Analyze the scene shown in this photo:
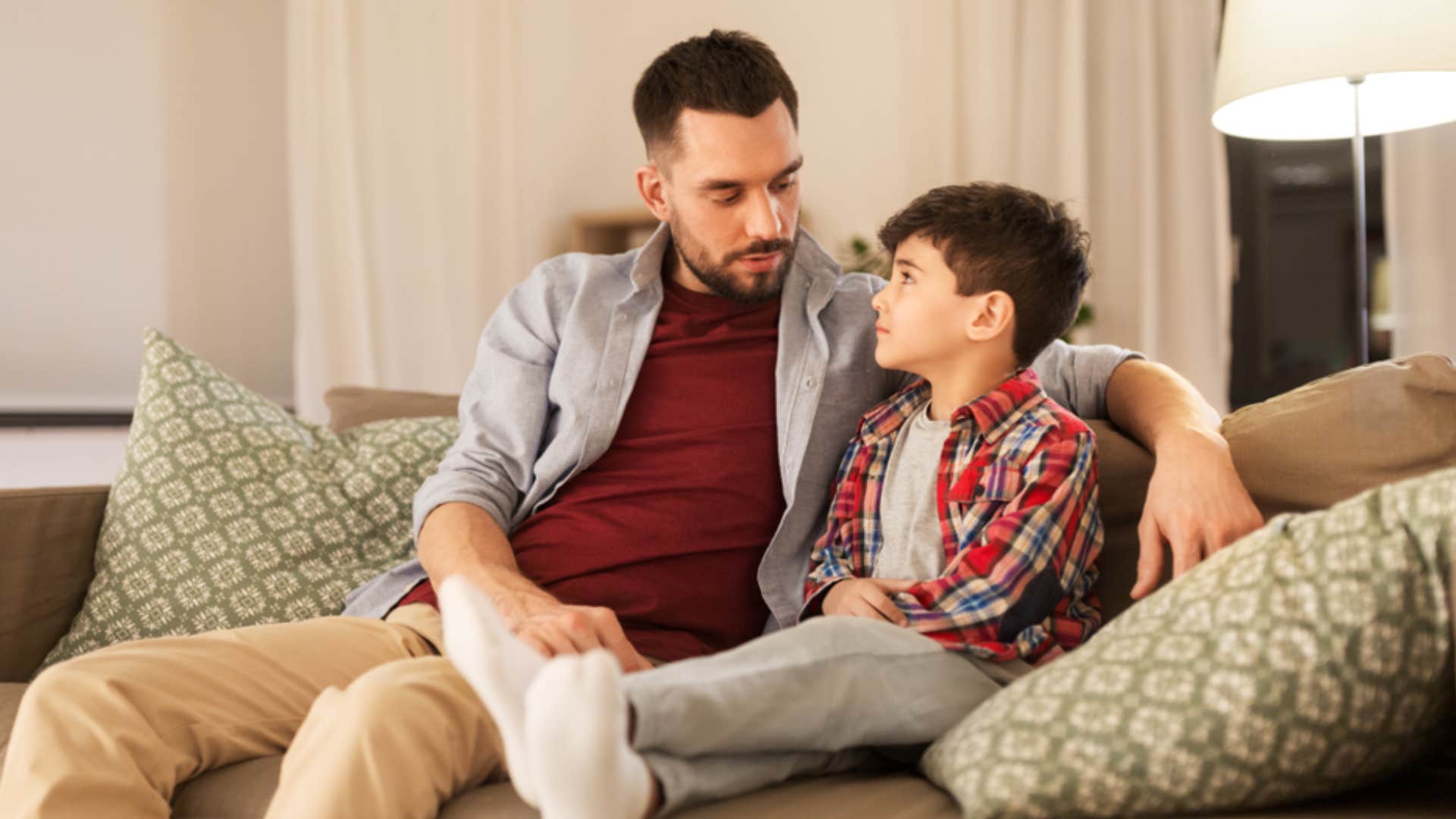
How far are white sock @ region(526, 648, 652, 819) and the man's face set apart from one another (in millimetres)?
907

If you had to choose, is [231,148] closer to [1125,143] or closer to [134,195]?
[134,195]

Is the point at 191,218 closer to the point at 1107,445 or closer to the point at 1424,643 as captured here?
the point at 1107,445

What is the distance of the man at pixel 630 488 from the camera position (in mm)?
1171

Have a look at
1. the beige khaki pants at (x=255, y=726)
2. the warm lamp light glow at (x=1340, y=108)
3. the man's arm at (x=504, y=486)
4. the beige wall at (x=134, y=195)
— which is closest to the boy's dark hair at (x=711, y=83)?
the man's arm at (x=504, y=486)

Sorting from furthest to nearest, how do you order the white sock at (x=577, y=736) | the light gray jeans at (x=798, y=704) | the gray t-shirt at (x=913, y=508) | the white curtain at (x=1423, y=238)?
the white curtain at (x=1423, y=238) < the gray t-shirt at (x=913, y=508) < the light gray jeans at (x=798, y=704) < the white sock at (x=577, y=736)

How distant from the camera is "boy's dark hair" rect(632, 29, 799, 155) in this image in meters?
1.74

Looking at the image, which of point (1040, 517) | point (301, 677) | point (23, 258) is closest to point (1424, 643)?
point (1040, 517)

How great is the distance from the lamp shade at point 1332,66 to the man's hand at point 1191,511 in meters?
1.11

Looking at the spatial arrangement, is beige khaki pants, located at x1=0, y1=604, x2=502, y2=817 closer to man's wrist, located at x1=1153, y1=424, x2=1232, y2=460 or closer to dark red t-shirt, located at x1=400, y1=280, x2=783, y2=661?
dark red t-shirt, located at x1=400, y1=280, x2=783, y2=661

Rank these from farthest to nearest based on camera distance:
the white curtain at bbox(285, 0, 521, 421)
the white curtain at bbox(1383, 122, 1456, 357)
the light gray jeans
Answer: the white curtain at bbox(285, 0, 521, 421) < the white curtain at bbox(1383, 122, 1456, 357) < the light gray jeans

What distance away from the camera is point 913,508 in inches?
57.9

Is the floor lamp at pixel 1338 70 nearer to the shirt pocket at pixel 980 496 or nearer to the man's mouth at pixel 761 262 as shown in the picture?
the man's mouth at pixel 761 262

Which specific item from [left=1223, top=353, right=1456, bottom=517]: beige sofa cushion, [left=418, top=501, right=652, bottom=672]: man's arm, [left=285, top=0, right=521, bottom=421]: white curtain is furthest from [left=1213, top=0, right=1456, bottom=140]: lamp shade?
[left=285, top=0, right=521, bottom=421]: white curtain

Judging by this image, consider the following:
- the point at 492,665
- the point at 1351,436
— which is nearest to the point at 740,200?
the point at 1351,436
